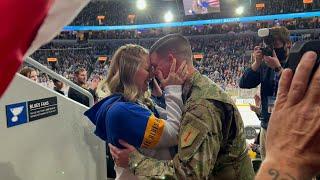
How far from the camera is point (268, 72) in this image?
3.76 m

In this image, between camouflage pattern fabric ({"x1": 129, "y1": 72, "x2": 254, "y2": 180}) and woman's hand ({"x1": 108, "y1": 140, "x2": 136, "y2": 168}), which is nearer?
camouflage pattern fabric ({"x1": 129, "y1": 72, "x2": 254, "y2": 180})

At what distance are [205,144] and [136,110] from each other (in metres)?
0.48

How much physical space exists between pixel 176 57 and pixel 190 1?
16.4 meters

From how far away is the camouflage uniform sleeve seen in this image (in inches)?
65.3

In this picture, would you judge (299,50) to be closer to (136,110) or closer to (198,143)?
(198,143)

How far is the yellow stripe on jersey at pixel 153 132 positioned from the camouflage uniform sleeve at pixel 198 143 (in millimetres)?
202

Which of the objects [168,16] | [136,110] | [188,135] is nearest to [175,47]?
[136,110]

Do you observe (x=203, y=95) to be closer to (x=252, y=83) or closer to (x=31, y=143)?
(x=31, y=143)

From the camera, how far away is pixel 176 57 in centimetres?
198

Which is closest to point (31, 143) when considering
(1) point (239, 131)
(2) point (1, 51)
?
(1) point (239, 131)

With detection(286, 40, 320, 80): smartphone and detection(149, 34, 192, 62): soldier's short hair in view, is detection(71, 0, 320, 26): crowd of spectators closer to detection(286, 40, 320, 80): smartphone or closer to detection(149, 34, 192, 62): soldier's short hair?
detection(149, 34, 192, 62): soldier's short hair

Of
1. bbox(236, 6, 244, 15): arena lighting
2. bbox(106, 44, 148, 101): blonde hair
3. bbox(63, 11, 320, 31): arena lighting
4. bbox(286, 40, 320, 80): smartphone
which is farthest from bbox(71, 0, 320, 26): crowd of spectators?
bbox(286, 40, 320, 80): smartphone

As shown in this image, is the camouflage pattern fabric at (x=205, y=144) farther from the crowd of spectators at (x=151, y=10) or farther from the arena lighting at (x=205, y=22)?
the crowd of spectators at (x=151, y=10)

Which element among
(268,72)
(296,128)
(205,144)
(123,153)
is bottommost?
(123,153)
